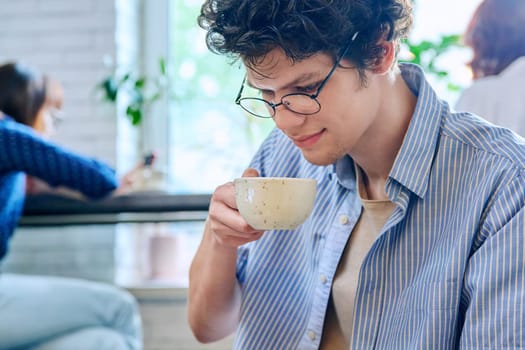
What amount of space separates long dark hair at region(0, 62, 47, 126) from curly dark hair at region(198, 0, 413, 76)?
1.63 meters

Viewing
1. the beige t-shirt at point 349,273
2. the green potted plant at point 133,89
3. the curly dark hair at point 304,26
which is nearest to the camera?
the curly dark hair at point 304,26

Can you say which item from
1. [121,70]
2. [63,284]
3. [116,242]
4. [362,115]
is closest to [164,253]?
[116,242]

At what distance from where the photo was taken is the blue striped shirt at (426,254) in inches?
39.6

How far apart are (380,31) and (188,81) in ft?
8.43

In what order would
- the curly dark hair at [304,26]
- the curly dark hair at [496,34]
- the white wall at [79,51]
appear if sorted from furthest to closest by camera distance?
1. the white wall at [79,51]
2. the curly dark hair at [496,34]
3. the curly dark hair at [304,26]

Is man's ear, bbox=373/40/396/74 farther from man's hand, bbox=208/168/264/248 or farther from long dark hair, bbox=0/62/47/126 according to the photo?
long dark hair, bbox=0/62/47/126

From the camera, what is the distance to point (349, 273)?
126 centimetres

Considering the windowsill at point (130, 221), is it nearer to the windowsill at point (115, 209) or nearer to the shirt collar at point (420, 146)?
the windowsill at point (115, 209)

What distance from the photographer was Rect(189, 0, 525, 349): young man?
41.3 inches

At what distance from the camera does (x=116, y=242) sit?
247cm

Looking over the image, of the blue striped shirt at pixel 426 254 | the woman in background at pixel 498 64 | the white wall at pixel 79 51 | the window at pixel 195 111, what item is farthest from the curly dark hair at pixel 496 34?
the white wall at pixel 79 51

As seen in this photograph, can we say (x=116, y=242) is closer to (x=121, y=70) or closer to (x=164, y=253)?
(x=164, y=253)

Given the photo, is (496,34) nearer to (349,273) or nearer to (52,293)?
(349,273)

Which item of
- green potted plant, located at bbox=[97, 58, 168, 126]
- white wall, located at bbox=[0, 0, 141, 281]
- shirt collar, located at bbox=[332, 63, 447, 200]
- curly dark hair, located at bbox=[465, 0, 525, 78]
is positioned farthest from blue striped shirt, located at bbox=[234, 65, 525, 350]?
white wall, located at bbox=[0, 0, 141, 281]
